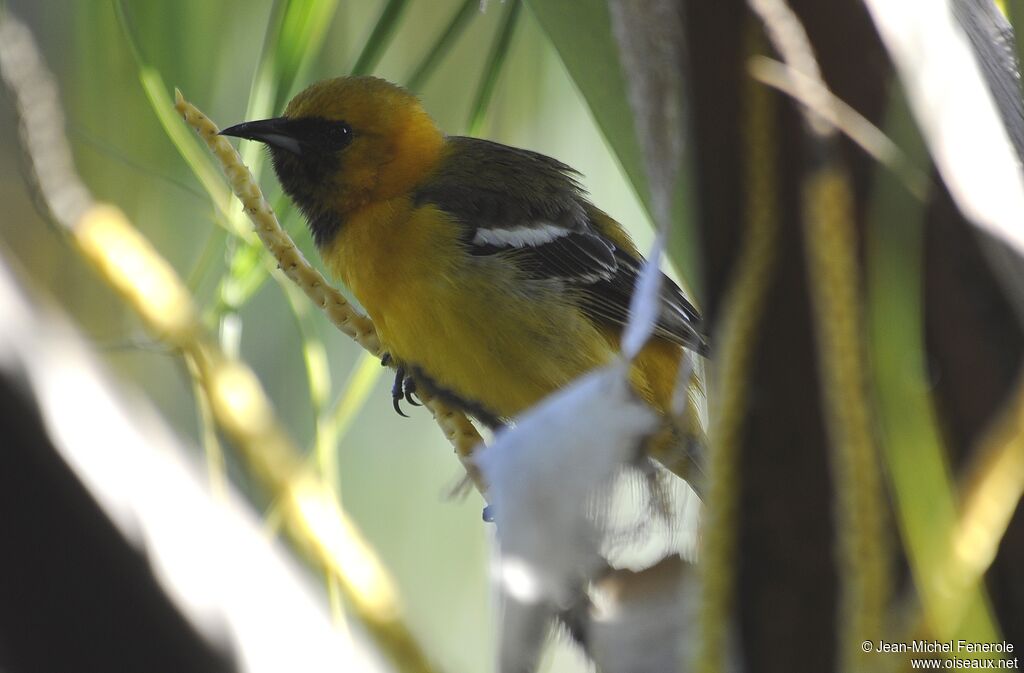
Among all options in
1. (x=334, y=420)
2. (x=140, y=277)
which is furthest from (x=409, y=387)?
(x=140, y=277)

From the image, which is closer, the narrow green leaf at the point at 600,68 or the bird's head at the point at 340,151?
the narrow green leaf at the point at 600,68

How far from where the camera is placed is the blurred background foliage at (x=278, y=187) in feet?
4.36

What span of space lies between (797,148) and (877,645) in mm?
283

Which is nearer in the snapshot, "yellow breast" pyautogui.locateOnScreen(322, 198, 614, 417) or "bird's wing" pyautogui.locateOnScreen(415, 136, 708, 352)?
"yellow breast" pyautogui.locateOnScreen(322, 198, 614, 417)

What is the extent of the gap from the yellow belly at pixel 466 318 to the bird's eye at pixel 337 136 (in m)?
0.23

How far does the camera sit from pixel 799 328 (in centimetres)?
62

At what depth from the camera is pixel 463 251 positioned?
7.63 feet

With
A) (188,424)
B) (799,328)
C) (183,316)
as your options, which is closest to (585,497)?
(799,328)

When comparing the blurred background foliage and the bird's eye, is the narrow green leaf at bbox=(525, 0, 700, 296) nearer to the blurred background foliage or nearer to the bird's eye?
the blurred background foliage

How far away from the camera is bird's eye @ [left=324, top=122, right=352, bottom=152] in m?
2.53

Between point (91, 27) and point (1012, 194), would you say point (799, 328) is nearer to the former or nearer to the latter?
point (1012, 194)

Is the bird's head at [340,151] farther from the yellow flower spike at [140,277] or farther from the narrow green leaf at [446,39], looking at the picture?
the yellow flower spike at [140,277]

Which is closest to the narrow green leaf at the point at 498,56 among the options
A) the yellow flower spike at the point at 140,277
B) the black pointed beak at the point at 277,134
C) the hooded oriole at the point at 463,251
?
the yellow flower spike at the point at 140,277

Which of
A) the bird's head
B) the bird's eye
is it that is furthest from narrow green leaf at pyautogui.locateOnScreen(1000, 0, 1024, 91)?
the bird's eye
